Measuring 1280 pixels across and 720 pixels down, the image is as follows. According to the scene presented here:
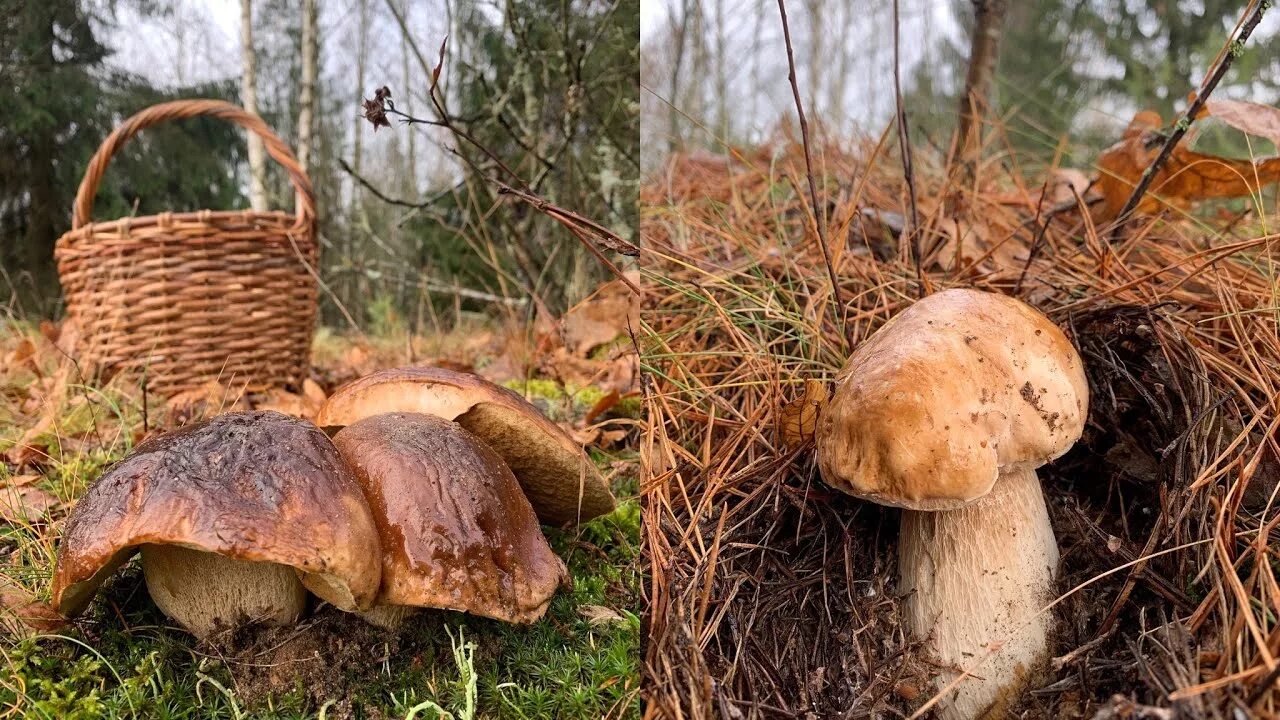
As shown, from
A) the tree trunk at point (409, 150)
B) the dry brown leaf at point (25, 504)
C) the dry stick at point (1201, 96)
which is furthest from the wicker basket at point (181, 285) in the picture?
the tree trunk at point (409, 150)

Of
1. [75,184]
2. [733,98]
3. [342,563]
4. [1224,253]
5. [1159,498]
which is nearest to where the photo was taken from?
[342,563]

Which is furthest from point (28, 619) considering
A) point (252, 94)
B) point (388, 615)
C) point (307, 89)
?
point (252, 94)

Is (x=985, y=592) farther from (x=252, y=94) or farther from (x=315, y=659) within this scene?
(x=252, y=94)

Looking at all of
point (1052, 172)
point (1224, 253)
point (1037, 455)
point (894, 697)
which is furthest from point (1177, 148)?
point (894, 697)

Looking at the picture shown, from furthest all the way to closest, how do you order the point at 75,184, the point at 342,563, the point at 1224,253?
1. the point at 75,184
2. the point at 1224,253
3. the point at 342,563

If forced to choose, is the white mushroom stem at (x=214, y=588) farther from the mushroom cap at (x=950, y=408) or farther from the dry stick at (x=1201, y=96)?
the dry stick at (x=1201, y=96)

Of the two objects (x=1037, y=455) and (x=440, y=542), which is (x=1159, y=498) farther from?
(x=440, y=542)

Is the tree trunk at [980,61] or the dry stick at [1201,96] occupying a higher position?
the tree trunk at [980,61]
